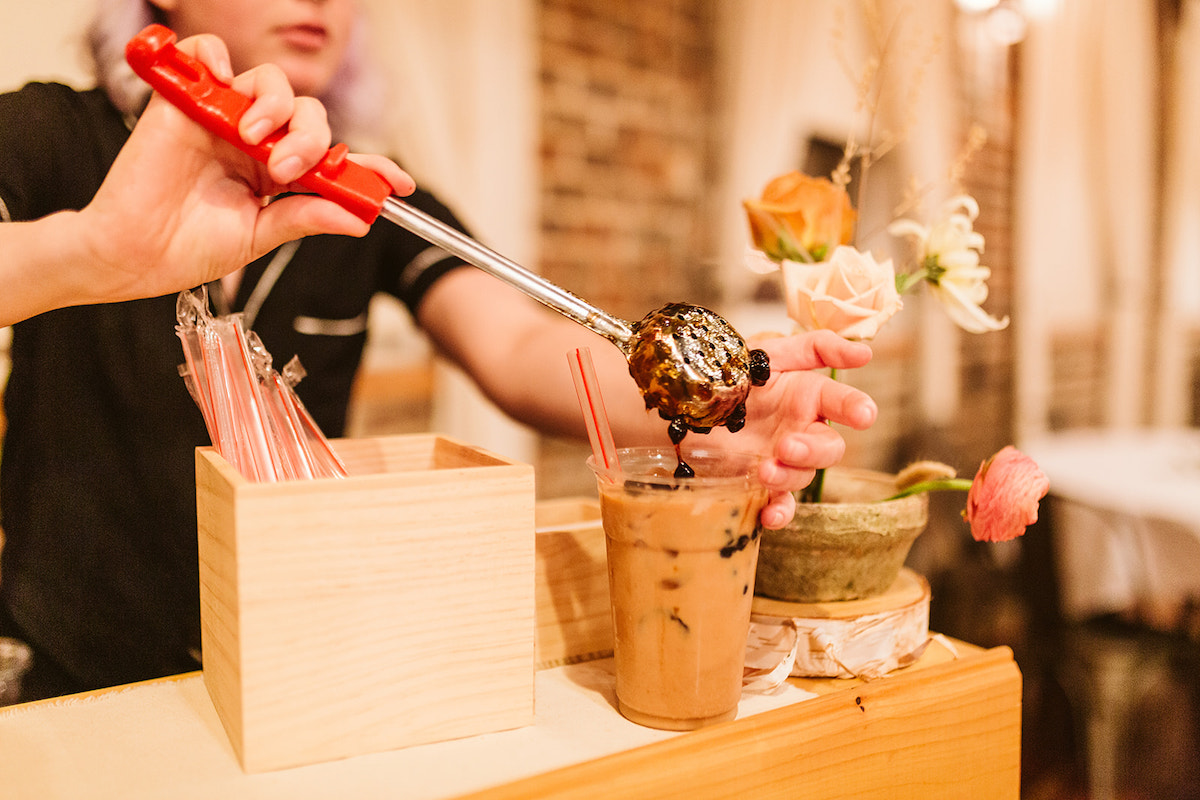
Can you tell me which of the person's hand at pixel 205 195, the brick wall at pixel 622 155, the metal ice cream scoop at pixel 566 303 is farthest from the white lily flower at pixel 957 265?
the brick wall at pixel 622 155

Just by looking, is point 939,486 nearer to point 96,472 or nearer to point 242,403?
point 242,403

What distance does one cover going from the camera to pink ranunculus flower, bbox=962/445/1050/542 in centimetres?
61

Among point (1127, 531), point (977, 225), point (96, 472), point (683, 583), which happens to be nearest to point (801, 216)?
point (683, 583)

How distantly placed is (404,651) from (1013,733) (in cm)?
52

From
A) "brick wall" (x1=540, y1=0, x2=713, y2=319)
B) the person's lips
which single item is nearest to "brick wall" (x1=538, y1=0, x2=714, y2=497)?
"brick wall" (x1=540, y1=0, x2=713, y2=319)

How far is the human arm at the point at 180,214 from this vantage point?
0.59 metres

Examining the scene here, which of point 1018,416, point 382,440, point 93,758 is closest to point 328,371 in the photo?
point 382,440

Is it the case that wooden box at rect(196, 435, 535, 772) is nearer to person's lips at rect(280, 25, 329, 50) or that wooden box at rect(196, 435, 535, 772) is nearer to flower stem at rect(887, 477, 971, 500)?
flower stem at rect(887, 477, 971, 500)

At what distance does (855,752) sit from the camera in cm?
60

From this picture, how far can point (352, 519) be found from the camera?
1.75 feet

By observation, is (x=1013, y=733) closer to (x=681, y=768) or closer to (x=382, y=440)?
(x=681, y=768)

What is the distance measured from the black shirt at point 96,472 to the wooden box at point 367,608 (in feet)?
1.73

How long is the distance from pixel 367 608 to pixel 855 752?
0.37 m

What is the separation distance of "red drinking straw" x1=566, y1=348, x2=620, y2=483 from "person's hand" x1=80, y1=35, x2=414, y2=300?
194 millimetres
